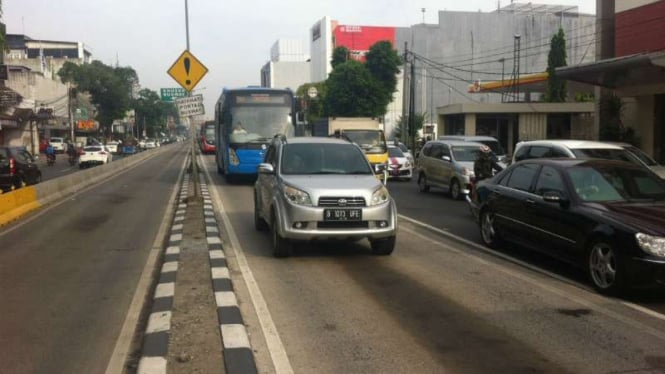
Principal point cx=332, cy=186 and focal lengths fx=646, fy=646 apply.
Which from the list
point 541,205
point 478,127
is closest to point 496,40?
point 478,127

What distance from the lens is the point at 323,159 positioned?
9.90 metres

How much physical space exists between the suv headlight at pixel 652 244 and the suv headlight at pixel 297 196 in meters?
4.00

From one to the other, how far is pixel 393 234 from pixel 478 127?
112 ft

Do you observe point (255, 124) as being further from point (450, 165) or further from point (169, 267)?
point (169, 267)

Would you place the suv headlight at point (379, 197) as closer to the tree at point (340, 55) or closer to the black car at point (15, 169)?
the black car at point (15, 169)

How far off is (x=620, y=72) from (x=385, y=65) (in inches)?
1894

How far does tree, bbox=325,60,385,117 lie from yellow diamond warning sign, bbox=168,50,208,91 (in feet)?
163

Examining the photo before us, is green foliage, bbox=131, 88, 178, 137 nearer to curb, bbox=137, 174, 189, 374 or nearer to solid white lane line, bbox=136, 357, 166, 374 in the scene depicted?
curb, bbox=137, 174, 189, 374

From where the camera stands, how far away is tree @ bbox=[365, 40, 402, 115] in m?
67.3

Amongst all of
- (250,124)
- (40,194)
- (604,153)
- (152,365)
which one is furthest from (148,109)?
(152,365)

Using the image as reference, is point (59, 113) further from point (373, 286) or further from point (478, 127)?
point (373, 286)

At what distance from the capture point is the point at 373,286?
7332mm

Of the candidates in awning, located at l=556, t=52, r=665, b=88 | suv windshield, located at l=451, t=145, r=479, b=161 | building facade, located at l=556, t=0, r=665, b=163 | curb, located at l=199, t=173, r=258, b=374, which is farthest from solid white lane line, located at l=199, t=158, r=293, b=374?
building facade, located at l=556, t=0, r=665, b=163

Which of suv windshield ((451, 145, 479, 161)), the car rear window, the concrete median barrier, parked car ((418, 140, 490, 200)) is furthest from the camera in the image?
the car rear window
